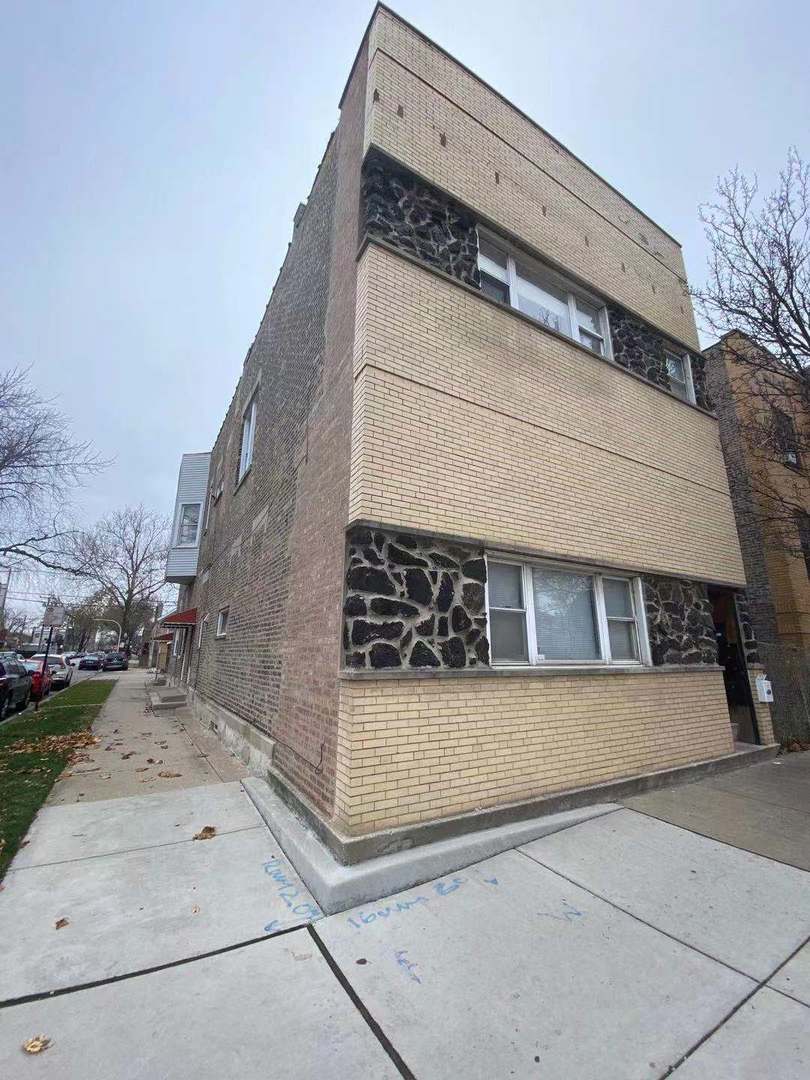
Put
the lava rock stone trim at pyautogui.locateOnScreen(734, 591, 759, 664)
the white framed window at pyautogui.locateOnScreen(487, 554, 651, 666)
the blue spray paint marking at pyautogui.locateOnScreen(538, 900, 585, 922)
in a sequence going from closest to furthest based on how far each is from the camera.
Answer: the blue spray paint marking at pyautogui.locateOnScreen(538, 900, 585, 922)
the white framed window at pyautogui.locateOnScreen(487, 554, 651, 666)
the lava rock stone trim at pyautogui.locateOnScreen(734, 591, 759, 664)

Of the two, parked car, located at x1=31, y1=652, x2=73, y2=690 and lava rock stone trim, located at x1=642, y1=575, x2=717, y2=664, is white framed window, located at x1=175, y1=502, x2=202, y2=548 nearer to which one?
parked car, located at x1=31, y1=652, x2=73, y2=690

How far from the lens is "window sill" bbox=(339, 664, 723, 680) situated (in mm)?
4316

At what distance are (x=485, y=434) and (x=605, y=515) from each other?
84.3 inches

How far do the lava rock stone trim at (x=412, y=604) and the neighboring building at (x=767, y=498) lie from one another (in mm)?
9111

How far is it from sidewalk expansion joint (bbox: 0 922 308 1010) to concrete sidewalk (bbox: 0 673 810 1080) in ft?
0.03

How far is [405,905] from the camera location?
3.56m

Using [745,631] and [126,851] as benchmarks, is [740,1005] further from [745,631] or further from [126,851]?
[745,631]

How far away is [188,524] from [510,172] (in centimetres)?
1662

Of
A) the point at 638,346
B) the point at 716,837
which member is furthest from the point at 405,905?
the point at 638,346

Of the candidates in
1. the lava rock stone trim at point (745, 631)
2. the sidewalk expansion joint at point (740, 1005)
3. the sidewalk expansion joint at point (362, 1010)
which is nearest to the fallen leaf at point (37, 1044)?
the sidewalk expansion joint at point (362, 1010)

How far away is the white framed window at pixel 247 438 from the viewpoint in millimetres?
12000

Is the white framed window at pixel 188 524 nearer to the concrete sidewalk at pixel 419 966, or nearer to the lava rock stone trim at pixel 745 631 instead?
the concrete sidewalk at pixel 419 966

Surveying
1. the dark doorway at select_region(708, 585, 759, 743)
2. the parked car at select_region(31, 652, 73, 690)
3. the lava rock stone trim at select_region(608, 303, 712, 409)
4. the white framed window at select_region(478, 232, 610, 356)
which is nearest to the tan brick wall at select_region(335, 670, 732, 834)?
the dark doorway at select_region(708, 585, 759, 743)

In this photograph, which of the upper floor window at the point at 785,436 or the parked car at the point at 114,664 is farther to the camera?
the parked car at the point at 114,664
